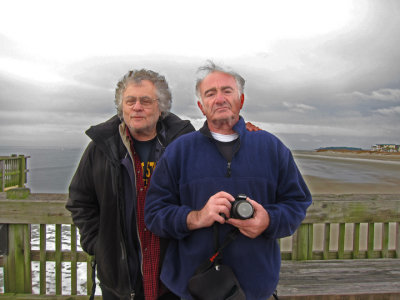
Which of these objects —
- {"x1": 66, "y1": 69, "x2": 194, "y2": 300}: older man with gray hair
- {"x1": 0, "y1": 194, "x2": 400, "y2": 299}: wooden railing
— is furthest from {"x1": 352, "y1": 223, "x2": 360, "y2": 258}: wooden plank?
{"x1": 66, "y1": 69, "x2": 194, "y2": 300}: older man with gray hair

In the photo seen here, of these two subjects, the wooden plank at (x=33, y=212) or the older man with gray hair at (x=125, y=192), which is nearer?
the older man with gray hair at (x=125, y=192)

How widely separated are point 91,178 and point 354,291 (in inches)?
84.2

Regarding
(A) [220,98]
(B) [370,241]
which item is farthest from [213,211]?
(B) [370,241]

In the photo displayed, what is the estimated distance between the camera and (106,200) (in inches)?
67.8

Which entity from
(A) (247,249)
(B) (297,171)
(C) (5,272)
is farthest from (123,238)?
(C) (5,272)

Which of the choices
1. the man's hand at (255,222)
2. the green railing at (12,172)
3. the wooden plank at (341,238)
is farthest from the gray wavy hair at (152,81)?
the green railing at (12,172)

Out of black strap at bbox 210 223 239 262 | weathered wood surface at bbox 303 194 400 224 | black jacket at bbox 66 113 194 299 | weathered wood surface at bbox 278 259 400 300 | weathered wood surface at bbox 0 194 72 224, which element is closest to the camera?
black strap at bbox 210 223 239 262

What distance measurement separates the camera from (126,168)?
68.0 inches

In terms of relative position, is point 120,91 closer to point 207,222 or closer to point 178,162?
point 178,162

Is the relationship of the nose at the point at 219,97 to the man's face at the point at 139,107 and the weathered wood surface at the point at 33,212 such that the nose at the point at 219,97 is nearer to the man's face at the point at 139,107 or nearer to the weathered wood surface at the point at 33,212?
the man's face at the point at 139,107

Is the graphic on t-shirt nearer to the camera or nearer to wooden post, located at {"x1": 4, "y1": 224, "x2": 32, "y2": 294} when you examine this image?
the camera

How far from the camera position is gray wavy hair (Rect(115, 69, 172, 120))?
1.81m

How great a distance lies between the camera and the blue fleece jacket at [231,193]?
1.50 metres

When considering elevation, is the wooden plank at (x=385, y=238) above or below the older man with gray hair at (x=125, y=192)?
below
